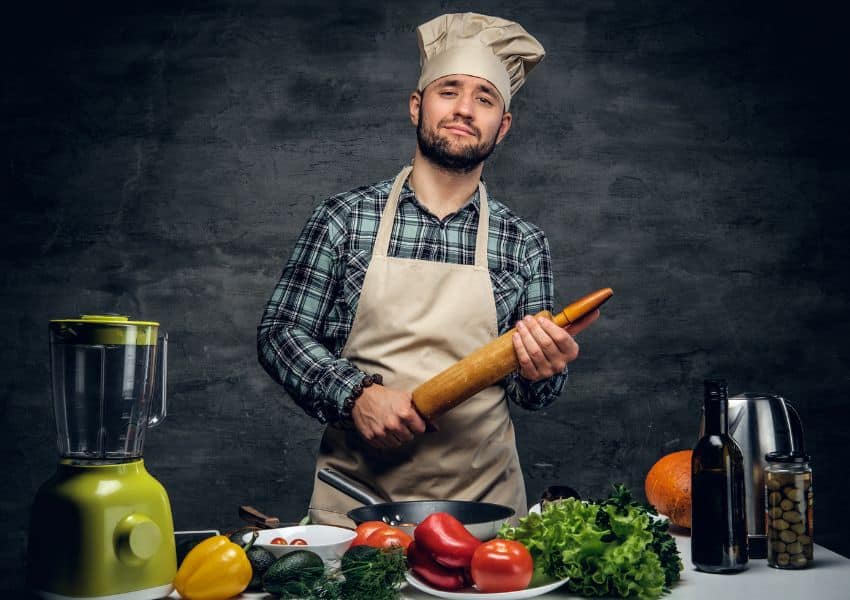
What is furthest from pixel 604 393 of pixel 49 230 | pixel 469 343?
pixel 49 230

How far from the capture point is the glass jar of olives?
4.94ft

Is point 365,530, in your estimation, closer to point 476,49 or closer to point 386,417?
point 386,417

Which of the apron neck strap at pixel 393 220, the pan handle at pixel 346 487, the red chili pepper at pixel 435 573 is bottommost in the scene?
the red chili pepper at pixel 435 573

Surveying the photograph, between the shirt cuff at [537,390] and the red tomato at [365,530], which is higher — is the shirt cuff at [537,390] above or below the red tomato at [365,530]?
above

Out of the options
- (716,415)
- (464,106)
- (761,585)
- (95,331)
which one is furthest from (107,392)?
(464,106)

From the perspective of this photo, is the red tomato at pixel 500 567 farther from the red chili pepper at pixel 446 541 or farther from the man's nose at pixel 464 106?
the man's nose at pixel 464 106

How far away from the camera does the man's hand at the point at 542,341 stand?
6.19 ft

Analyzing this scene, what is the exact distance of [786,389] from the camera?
3.48 meters

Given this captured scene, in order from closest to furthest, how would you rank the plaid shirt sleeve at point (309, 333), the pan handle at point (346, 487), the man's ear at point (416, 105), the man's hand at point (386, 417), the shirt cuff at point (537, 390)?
the pan handle at point (346, 487), the man's hand at point (386, 417), the plaid shirt sleeve at point (309, 333), the shirt cuff at point (537, 390), the man's ear at point (416, 105)

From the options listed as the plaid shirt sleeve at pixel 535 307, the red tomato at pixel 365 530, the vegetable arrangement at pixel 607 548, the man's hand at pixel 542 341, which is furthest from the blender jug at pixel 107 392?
the plaid shirt sleeve at pixel 535 307

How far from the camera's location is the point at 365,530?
1.48 metres

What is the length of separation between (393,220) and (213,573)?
138 cm

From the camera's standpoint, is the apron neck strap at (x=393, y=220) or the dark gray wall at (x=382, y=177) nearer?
the apron neck strap at (x=393, y=220)

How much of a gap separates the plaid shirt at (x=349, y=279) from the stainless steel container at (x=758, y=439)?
28.5 inches
